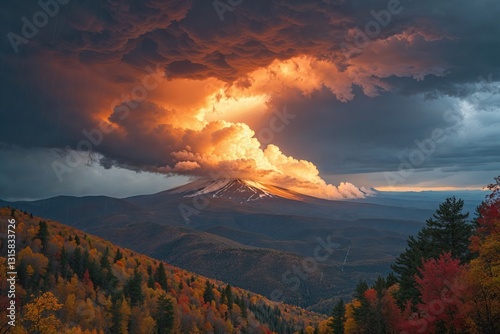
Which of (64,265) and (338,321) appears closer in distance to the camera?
(338,321)

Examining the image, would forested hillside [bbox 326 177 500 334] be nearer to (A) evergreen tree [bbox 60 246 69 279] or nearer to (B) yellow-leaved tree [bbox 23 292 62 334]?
(B) yellow-leaved tree [bbox 23 292 62 334]

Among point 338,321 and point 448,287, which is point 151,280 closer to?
point 338,321

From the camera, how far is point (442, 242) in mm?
46656

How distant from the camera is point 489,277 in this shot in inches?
1140

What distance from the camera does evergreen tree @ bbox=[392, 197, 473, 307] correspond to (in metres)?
45.3

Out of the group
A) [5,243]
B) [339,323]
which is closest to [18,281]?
[5,243]

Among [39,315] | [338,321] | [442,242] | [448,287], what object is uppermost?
[442,242]

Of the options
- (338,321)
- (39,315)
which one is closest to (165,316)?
(39,315)

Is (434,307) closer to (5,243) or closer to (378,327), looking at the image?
(378,327)

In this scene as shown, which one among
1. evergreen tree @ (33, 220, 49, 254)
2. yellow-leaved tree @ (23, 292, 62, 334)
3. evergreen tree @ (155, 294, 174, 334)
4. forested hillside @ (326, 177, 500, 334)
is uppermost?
forested hillside @ (326, 177, 500, 334)

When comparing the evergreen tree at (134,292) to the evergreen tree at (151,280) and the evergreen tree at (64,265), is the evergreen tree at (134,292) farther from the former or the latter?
the evergreen tree at (151,280)

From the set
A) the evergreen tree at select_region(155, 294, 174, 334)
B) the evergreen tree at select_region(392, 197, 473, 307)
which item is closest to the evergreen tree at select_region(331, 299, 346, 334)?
the evergreen tree at select_region(392, 197, 473, 307)

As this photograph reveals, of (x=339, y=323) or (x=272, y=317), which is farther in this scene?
(x=272, y=317)

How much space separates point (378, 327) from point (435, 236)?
1296cm
